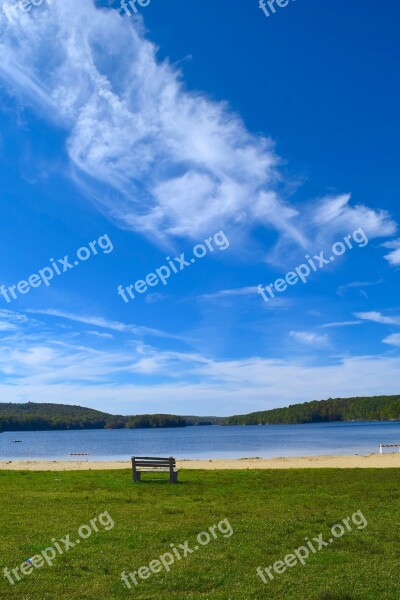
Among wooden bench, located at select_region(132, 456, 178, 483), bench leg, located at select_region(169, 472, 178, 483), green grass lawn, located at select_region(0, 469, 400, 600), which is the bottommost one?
green grass lawn, located at select_region(0, 469, 400, 600)

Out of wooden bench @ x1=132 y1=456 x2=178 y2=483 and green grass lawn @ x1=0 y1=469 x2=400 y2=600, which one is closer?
green grass lawn @ x1=0 y1=469 x2=400 y2=600

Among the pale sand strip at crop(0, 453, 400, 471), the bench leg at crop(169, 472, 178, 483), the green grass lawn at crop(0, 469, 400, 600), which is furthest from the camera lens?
the pale sand strip at crop(0, 453, 400, 471)

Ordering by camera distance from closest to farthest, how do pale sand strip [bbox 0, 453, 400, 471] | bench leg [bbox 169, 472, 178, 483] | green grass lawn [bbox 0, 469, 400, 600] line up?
green grass lawn [bbox 0, 469, 400, 600]
bench leg [bbox 169, 472, 178, 483]
pale sand strip [bbox 0, 453, 400, 471]

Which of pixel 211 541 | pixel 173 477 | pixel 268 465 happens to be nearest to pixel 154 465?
pixel 173 477

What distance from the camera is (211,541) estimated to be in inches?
450

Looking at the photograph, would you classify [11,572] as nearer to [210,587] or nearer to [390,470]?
[210,587]

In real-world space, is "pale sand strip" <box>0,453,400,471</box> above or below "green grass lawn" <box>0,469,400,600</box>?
above

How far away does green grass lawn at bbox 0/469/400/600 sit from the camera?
338 inches

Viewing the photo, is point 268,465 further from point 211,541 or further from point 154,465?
point 211,541

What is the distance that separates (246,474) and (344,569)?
54.7 feet

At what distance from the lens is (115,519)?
13836 mm

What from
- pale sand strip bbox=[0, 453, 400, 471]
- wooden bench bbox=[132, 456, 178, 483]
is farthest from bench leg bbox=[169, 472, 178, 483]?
pale sand strip bbox=[0, 453, 400, 471]

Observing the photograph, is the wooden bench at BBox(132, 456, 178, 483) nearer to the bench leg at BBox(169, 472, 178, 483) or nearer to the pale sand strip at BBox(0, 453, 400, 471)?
the bench leg at BBox(169, 472, 178, 483)

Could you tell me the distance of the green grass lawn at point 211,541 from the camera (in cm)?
858
